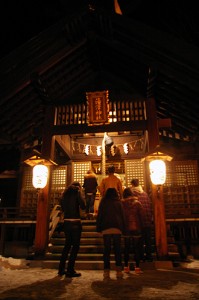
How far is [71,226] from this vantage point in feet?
21.3

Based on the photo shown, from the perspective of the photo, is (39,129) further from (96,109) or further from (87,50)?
(87,50)

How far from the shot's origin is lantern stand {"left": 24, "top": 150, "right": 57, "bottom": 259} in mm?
9047

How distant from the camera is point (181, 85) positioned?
33.2 feet

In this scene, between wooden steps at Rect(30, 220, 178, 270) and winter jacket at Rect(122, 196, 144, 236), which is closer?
winter jacket at Rect(122, 196, 144, 236)

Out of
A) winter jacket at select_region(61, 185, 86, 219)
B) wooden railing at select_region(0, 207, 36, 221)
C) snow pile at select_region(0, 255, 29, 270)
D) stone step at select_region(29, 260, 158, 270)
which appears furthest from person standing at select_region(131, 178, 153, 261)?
wooden railing at select_region(0, 207, 36, 221)

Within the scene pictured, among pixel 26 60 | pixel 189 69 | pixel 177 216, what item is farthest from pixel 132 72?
pixel 177 216

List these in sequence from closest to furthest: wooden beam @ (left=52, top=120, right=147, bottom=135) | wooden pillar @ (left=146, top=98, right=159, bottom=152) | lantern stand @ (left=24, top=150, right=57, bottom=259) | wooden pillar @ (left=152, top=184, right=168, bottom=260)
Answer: wooden pillar @ (left=152, top=184, right=168, bottom=260) < lantern stand @ (left=24, top=150, right=57, bottom=259) < wooden pillar @ (left=146, top=98, right=159, bottom=152) < wooden beam @ (left=52, top=120, right=147, bottom=135)

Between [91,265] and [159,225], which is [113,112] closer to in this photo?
[159,225]

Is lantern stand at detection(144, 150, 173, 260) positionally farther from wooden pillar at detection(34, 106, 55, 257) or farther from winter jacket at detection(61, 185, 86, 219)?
wooden pillar at detection(34, 106, 55, 257)

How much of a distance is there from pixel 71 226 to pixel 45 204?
3.47 meters

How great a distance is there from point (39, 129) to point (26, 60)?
3024 mm

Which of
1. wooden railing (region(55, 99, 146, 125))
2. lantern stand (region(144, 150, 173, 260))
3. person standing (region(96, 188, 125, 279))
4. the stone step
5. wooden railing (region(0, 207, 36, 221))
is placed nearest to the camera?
person standing (region(96, 188, 125, 279))

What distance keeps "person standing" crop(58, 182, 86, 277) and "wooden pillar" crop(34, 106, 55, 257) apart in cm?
272

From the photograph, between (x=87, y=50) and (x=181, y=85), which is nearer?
(x=181, y=85)
